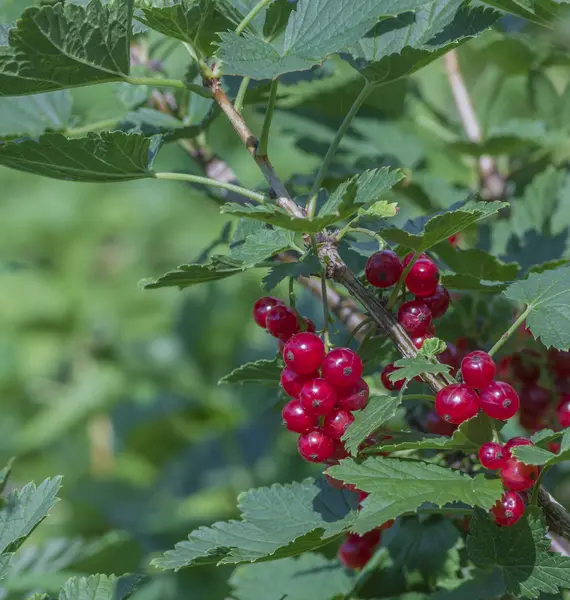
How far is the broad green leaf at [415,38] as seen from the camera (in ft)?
2.68

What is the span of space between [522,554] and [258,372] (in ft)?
1.04

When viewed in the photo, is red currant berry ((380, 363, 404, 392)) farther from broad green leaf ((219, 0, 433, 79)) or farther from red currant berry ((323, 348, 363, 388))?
broad green leaf ((219, 0, 433, 79))

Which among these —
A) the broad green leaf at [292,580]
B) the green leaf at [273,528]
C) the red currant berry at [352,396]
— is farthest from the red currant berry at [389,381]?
the broad green leaf at [292,580]

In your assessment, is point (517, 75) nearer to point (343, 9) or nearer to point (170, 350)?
point (343, 9)

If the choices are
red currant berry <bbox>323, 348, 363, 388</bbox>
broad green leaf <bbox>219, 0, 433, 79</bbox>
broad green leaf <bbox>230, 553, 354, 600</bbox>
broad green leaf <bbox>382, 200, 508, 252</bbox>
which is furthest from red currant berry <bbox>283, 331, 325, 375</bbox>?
broad green leaf <bbox>230, 553, 354, 600</bbox>

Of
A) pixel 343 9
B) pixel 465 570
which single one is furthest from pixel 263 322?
pixel 465 570

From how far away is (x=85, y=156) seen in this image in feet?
2.64

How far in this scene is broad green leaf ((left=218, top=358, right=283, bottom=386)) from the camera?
91 centimetres

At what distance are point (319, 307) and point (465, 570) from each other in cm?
63

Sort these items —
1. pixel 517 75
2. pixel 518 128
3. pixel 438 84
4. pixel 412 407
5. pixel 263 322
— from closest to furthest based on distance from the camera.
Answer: pixel 263 322 < pixel 412 407 < pixel 518 128 < pixel 517 75 < pixel 438 84

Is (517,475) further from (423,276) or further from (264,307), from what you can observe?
(264,307)

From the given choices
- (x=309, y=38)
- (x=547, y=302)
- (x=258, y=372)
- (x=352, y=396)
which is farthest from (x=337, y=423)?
(x=309, y=38)

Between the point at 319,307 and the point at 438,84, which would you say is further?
the point at 438,84

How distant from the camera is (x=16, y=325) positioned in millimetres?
3492
